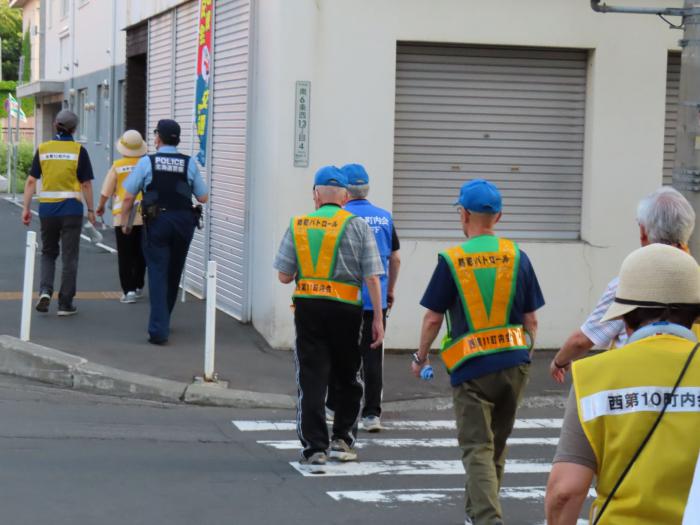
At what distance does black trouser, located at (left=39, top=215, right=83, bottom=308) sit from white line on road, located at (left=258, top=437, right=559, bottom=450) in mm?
4997

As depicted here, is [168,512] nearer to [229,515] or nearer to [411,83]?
[229,515]

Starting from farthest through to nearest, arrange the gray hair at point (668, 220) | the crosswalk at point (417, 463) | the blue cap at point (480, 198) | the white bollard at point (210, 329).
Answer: the white bollard at point (210, 329) → the crosswalk at point (417, 463) → the blue cap at point (480, 198) → the gray hair at point (668, 220)

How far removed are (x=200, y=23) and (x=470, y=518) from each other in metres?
10.2

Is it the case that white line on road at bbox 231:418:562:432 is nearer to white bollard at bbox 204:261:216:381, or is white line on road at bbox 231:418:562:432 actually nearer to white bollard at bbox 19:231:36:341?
white bollard at bbox 204:261:216:381

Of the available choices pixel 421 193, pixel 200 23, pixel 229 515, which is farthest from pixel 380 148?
pixel 229 515

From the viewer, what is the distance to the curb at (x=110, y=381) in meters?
10.2

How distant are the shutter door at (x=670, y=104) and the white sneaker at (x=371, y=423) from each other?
537 cm

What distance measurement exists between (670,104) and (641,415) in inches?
427

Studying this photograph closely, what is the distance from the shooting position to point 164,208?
11.8 metres

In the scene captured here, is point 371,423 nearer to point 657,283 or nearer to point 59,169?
point 59,169

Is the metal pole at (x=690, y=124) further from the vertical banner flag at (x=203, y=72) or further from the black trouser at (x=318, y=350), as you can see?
the vertical banner flag at (x=203, y=72)

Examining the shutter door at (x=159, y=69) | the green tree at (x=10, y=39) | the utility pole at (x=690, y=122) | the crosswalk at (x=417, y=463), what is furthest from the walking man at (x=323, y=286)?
the green tree at (x=10, y=39)

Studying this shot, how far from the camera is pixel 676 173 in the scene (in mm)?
9484

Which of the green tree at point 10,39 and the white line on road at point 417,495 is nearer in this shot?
the white line on road at point 417,495
